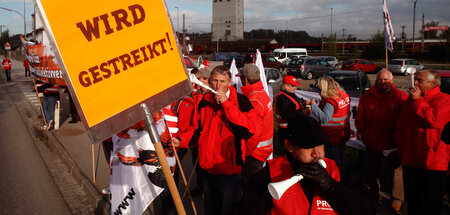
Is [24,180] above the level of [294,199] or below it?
below

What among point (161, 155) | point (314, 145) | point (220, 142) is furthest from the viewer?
point (220, 142)

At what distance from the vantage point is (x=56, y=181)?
567cm

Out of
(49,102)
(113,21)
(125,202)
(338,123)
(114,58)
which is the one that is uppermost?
(113,21)

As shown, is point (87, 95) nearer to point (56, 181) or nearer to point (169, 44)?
point (169, 44)

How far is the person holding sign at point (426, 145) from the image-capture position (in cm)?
323

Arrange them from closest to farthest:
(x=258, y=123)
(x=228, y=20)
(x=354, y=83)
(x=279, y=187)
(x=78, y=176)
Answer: (x=279, y=187) < (x=258, y=123) < (x=78, y=176) < (x=354, y=83) < (x=228, y=20)

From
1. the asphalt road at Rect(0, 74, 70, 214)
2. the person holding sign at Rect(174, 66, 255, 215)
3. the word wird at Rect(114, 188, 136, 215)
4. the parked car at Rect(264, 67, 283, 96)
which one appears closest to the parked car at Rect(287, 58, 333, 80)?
the parked car at Rect(264, 67, 283, 96)

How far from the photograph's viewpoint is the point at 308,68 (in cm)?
2464

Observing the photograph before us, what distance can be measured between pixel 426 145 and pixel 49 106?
9.33 m

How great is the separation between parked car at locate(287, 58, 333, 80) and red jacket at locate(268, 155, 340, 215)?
2348cm

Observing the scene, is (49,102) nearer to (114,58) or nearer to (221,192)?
(221,192)

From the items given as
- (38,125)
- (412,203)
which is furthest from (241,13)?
(412,203)

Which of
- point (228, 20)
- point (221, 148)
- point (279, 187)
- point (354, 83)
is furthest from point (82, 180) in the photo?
point (228, 20)

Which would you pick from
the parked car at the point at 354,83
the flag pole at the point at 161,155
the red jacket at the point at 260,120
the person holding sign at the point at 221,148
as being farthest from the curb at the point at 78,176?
the parked car at the point at 354,83
